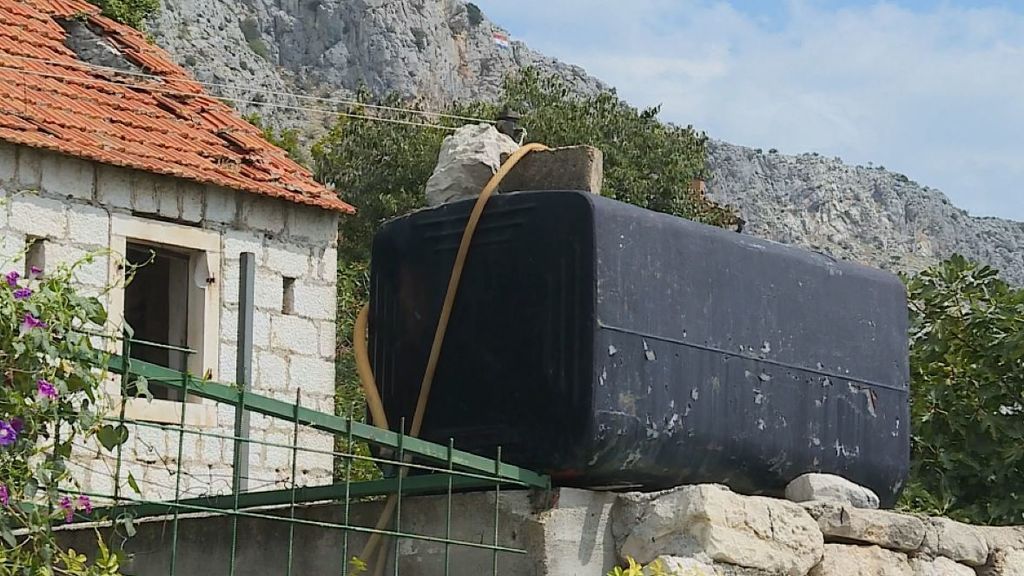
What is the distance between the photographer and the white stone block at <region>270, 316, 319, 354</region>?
436 inches

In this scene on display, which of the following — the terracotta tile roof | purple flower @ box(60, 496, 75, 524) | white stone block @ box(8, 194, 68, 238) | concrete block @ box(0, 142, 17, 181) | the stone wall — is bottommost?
the stone wall

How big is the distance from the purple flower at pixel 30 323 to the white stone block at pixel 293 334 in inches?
309

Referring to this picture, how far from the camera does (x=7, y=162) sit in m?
9.81

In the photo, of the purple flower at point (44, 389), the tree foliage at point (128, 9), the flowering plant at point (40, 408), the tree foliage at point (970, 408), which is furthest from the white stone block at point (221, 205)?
the purple flower at point (44, 389)

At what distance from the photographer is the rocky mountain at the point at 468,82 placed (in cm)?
4547

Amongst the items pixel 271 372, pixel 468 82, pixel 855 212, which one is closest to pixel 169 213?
pixel 271 372

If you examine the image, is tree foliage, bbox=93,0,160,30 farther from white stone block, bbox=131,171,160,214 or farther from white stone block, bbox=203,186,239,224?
white stone block, bbox=131,171,160,214

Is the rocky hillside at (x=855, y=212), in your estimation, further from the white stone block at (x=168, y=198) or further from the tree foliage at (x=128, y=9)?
the white stone block at (x=168, y=198)

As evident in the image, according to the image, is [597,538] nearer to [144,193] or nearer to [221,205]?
[144,193]

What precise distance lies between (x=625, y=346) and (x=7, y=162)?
6840 millimetres

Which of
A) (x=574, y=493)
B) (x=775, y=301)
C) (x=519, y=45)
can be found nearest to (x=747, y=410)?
(x=775, y=301)

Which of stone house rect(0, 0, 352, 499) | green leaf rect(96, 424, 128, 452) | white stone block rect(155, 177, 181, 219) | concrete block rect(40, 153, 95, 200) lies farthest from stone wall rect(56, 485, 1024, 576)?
white stone block rect(155, 177, 181, 219)

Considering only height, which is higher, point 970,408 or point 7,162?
point 7,162

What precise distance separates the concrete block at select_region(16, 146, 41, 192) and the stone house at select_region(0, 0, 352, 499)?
0.03 feet
